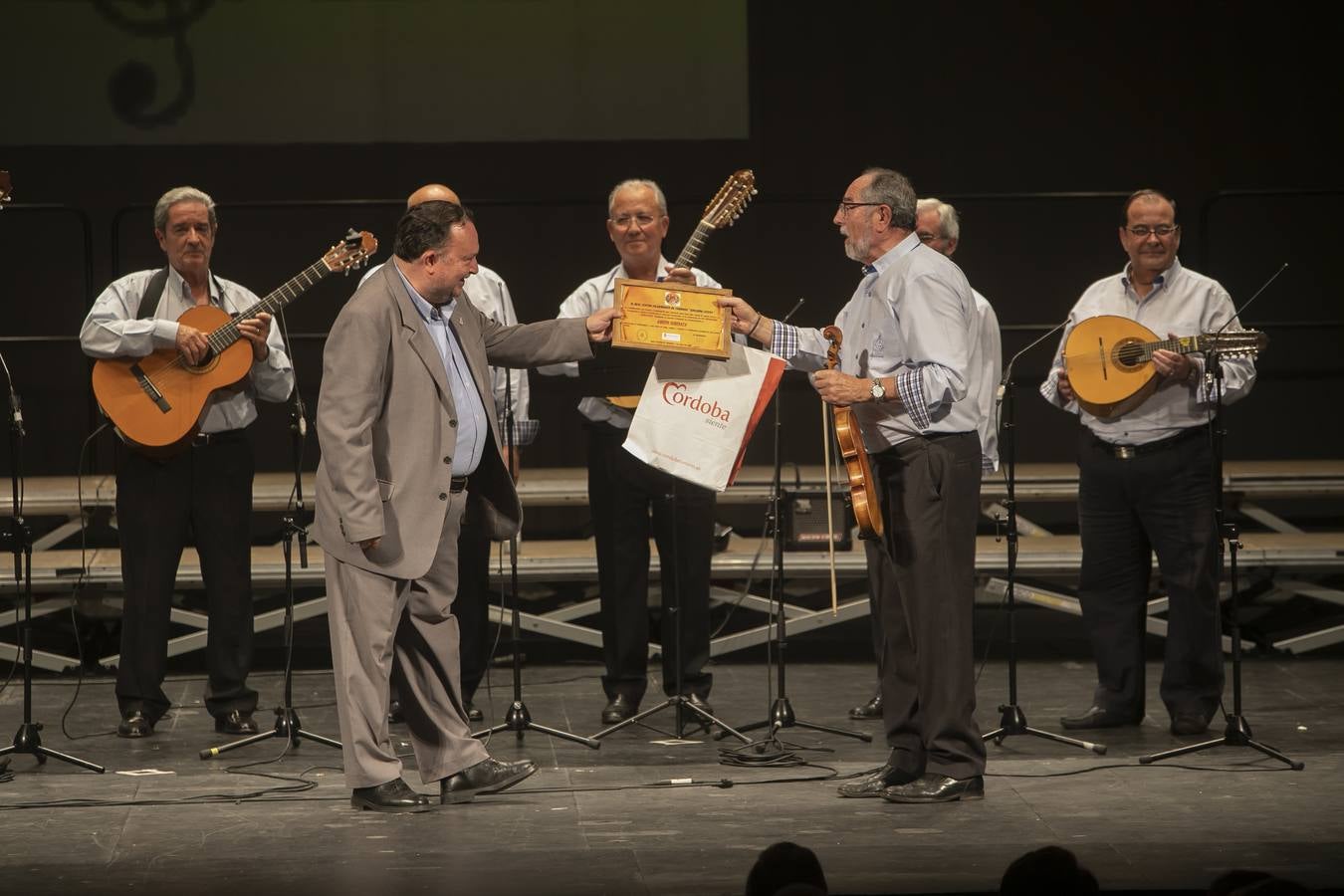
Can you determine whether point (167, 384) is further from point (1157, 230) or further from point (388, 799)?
point (1157, 230)

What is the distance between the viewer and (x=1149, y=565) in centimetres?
627

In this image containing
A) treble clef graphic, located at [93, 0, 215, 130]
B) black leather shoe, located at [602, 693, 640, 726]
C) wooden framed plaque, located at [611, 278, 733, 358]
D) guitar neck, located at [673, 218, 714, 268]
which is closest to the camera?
wooden framed plaque, located at [611, 278, 733, 358]

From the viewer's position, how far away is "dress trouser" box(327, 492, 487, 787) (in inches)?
196

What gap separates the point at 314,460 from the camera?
352 inches

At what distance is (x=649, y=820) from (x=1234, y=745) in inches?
84.1

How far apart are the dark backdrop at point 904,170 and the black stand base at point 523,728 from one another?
2881 millimetres

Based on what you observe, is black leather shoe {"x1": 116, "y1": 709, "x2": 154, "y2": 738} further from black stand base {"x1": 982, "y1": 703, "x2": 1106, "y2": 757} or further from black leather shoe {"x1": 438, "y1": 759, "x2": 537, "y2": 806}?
black stand base {"x1": 982, "y1": 703, "x2": 1106, "y2": 757}

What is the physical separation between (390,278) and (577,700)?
2376mm

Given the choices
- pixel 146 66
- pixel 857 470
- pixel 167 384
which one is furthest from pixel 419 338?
pixel 146 66

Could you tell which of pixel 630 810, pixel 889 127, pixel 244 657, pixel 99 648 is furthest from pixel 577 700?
pixel 889 127

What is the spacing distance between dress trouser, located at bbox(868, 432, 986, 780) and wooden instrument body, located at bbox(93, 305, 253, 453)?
2.34 meters

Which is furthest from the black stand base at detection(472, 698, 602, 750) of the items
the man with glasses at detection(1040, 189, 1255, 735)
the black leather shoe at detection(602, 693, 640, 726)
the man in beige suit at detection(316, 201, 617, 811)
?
the man with glasses at detection(1040, 189, 1255, 735)

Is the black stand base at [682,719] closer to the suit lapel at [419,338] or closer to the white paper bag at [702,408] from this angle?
the white paper bag at [702,408]

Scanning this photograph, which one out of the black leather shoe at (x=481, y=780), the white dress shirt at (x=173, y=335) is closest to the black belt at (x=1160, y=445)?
the black leather shoe at (x=481, y=780)
